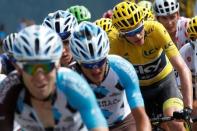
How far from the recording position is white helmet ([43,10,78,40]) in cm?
746

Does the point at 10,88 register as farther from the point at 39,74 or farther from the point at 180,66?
the point at 180,66

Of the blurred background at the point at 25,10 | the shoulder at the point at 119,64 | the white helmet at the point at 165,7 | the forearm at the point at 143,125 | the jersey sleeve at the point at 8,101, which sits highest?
the blurred background at the point at 25,10

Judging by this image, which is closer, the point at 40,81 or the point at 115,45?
the point at 40,81

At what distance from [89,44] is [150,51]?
2.36 meters

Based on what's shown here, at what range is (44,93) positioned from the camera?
16.1 ft

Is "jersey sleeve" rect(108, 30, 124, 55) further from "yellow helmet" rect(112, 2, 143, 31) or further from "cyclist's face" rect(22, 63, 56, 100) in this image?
"cyclist's face" rect(22, 63, 56, 100)

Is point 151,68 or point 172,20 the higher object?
point 172,20

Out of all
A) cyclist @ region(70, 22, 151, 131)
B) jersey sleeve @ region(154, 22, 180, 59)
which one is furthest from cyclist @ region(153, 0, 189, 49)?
cyclist @ region(70, 22, 151, 131)

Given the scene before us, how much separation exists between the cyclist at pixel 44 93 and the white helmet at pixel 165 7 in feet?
18.3

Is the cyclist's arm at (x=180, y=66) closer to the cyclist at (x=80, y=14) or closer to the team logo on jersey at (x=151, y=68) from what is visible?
the team logo on jersey at (x=151, y=68)

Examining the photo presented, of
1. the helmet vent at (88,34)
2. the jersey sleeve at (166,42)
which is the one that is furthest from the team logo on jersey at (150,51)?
the helmet vent at (88,34)

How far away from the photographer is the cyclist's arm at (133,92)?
602 centimetres

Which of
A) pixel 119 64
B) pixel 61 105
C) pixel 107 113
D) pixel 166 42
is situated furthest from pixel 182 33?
pixel 61 105

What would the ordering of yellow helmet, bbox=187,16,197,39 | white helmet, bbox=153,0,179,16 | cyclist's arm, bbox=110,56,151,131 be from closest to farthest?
cyclist's arm, bbox=110,56,151,131 < yellow helmet, bbox=187,16,197,39 < white helmet, bbox=153,0,179,16
